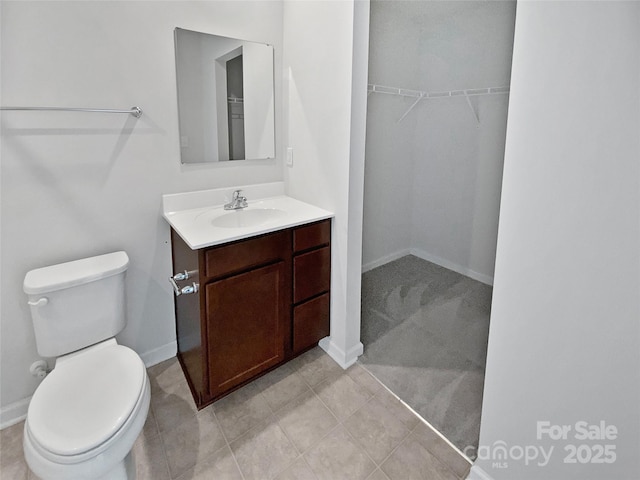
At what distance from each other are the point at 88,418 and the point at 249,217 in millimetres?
1164

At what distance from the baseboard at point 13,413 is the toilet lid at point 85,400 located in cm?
48

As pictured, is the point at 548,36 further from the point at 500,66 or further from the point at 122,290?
the point at 500,66

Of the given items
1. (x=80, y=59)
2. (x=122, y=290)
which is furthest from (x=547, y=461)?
(x=80, y=59)

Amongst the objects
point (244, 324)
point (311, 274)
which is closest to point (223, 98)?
→ point (311, 274)

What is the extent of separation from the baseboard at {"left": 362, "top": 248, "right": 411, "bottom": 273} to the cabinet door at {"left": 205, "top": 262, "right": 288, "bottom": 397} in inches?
61.2

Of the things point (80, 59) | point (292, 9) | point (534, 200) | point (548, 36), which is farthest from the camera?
point (292, 9)

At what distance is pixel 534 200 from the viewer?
1.06 metres

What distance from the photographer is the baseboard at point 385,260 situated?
130 inches

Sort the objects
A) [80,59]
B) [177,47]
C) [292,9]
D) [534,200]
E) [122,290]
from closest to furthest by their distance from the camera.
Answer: [534,200]
[80,59]
[122,290]
[177,47]
[292,9]

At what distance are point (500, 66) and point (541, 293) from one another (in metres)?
2.25

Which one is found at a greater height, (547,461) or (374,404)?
(547,461)

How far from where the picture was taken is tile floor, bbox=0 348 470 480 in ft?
4.73

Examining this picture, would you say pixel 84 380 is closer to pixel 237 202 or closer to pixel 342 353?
pixel 237 202

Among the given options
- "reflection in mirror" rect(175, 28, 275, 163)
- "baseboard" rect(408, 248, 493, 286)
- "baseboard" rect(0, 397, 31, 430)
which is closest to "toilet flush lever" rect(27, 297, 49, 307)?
"baseboard" rect(0, 397, 31, 430)
